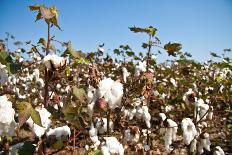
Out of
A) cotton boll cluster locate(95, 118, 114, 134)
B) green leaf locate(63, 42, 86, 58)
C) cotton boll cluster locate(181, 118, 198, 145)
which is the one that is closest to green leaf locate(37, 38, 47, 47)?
green leaf locate(63, 42, 86, 58)

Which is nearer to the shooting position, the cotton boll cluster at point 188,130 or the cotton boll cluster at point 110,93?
the cotton boll cluster at point 110,93

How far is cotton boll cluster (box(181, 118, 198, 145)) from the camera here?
2764mm

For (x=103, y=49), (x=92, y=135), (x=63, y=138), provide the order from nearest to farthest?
(x=63, y=138), (x=92, y=135), (x=103, y=49)

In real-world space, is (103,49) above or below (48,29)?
above

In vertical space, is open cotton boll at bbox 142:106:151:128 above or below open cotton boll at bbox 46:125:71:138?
above

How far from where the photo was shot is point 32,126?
1.76 meters

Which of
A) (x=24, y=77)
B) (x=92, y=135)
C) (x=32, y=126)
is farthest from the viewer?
(x=24, y=77)

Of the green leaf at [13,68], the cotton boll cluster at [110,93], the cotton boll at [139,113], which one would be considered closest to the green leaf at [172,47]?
the cotton boll cluster at [110,93]

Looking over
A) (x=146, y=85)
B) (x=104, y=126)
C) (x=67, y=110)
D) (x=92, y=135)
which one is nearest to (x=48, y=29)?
(x=67, y=110)

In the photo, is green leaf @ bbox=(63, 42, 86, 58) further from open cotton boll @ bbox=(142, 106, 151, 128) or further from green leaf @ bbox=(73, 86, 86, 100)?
open cotton boll @ bbox=(142, 106, 151, 128)

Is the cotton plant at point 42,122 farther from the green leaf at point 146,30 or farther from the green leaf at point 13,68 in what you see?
the green leaf at point 146,30

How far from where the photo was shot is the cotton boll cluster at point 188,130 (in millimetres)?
2764

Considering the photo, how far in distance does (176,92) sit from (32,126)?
5.09 meters

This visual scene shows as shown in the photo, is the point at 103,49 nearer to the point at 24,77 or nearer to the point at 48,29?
the point at 24,77
